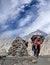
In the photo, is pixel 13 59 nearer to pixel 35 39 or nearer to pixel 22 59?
pixel 22 59

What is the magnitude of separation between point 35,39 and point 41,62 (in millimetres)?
2181

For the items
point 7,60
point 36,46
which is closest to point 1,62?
point 7,60

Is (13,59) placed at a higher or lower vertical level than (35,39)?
lower

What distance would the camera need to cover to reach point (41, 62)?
19844 mm

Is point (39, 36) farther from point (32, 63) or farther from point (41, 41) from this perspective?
point (32, 63)

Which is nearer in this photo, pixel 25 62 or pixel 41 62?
pixel 25 62

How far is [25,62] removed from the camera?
18391 mm

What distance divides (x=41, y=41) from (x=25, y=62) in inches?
86.8

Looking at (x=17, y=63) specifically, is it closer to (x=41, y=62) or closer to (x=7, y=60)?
(x=7, y=60)

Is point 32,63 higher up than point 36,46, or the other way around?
point 36,46

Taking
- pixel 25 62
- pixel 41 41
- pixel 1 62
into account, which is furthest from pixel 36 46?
pixel 1 62

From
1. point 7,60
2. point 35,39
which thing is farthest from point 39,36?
point 7,60

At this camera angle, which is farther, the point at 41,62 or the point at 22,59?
the point at 41,62

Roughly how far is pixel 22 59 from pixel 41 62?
2.09 meters
